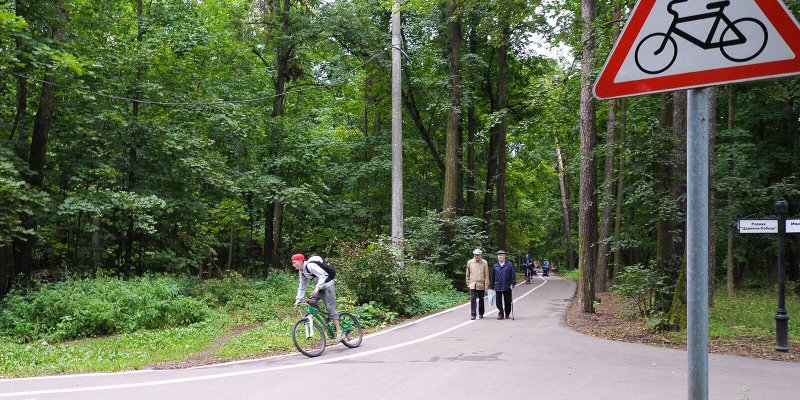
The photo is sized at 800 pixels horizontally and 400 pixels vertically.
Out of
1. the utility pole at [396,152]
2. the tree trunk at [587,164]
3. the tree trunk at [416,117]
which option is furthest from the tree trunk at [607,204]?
the tree trunk at [416,117]

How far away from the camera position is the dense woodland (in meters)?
15.2

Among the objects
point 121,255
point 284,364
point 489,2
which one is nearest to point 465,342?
point 284,364

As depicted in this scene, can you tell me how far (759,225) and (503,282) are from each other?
6143 mm

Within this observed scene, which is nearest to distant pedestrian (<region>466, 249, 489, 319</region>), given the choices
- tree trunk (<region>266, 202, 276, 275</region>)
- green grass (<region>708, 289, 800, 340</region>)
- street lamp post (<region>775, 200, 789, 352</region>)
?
green grass (<region>708, 289, 800, 340</region>)

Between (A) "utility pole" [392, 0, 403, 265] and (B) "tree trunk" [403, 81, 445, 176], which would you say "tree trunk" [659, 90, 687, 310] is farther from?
(B) "tree trunk" [403, 81, 445, 176]

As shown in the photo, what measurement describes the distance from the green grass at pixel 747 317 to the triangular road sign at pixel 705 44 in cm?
1041

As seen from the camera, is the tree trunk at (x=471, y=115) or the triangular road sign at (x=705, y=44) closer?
the triangular road sign at (x=705, y=44)

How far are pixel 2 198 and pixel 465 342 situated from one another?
A: 38.9 feet

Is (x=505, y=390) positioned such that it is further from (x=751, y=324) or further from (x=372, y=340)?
(x=751, y=324)

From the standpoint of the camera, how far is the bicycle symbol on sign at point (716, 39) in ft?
7.30

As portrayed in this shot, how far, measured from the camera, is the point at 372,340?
38.0 feet

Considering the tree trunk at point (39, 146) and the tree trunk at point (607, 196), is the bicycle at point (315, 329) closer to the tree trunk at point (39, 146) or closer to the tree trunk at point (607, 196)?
the tree trunk at point (607, 196)

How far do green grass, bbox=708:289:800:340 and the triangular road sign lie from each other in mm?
10407

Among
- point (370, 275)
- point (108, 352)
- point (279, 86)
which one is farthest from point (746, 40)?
point (279, 86)
